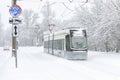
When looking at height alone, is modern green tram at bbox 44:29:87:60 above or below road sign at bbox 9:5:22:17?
below

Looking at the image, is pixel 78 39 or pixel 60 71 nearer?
pixel 60 71

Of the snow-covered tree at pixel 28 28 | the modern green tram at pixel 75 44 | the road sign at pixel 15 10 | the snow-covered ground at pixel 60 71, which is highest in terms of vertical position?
the snow-covered tree at pixel 28 28

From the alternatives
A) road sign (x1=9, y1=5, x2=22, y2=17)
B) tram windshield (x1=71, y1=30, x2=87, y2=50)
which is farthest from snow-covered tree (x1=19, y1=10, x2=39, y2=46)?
road sign (x1=9, y1=5, x2=22, y2=17)

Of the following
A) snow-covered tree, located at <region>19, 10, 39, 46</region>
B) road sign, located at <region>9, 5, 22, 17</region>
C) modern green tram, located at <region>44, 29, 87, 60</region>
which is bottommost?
modern green tram, located at <region>44, 29, 87, 60</region>

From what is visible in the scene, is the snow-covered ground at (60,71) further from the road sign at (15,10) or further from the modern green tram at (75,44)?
the modern green tram at (75,44)

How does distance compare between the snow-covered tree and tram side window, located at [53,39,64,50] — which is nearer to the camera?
tram side window, located at [53,39,64,50]

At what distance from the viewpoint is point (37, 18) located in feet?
349

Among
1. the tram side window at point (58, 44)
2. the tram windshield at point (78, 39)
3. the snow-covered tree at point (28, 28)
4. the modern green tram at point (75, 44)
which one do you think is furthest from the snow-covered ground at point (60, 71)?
the snow-covered tree at point (28, 28)

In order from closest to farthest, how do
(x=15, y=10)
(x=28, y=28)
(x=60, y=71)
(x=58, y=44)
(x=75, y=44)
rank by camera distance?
(x=60, y=71) → (x=15, y=10) → (x=75, y=44) → (x=58, y=44) → (x=28, y=28)

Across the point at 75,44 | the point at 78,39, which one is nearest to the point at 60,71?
the point at 75,44

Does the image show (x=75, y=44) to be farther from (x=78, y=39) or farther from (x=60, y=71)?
(x=60, y=71)

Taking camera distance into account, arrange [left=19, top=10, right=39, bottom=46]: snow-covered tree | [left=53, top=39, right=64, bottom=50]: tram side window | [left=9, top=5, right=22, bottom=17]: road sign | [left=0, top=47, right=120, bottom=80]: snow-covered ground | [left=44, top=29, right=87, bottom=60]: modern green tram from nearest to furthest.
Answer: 1. [left=0, top=47, right=120, bottom=80]: snow-covered ground
2. [left=9, top=5, right=22, bottom=17]: road sign
3. [left=44, top=29, right=87, bottom=60]: modern green tram
4. [left=53, top=39, right=64, bottom=50]: tram side window
5. [left=19, top=10, right=39, bottom=46]: snow-covered tree

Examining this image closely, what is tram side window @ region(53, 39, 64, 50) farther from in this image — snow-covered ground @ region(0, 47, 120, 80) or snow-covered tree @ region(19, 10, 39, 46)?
snow-covered tree @ region(19, 10, 39, 46)

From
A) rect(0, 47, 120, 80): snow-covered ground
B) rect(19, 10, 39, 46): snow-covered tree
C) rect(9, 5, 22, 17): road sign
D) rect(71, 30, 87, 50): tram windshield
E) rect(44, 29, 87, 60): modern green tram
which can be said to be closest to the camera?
rect(0, 47, 120, 80): snow-covered ground
